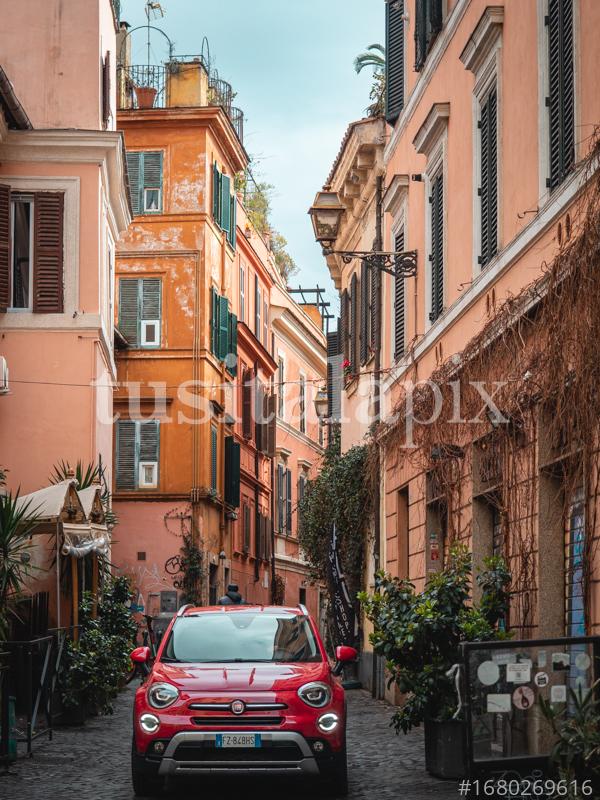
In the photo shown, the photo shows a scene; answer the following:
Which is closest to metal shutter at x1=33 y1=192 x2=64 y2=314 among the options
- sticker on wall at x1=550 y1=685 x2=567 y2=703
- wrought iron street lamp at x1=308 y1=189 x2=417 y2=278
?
wrought iron street lamp at x1=308 y1=189 x2=417 y2=278

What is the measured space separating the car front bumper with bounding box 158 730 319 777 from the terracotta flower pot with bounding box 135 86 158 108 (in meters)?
30.0

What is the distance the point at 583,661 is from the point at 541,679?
32 cm

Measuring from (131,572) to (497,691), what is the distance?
28.7m

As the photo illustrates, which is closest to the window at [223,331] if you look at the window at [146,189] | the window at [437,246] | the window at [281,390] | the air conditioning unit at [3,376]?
the window at [146,189]

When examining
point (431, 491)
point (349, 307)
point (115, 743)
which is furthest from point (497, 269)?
point (349, 307)

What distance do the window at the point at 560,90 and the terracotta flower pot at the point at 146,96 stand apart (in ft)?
91.7

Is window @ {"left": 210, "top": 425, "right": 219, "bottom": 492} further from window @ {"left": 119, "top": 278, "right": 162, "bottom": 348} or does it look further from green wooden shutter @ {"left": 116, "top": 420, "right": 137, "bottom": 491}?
window @ {"left": 119, "top": 278, "right": 162, "bottom": 348}

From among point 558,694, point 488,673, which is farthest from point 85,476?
point 558,694

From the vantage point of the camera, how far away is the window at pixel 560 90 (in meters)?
11.4

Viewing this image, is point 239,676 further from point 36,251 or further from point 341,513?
point 36,251

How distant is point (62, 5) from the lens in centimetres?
2453

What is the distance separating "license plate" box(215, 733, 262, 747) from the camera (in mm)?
11055

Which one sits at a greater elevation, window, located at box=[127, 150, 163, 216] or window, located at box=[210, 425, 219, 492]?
window, located at box=[127, 150, 163, 216]

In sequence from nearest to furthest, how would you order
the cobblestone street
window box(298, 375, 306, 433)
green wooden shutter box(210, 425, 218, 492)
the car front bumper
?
the car front bumper < the cobblestone street < green wooden shutter box(210, 425, 218, 492) < window box(298, 375, 306, 433)
